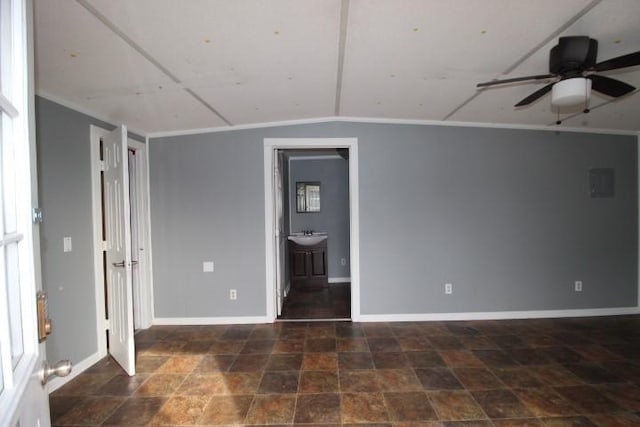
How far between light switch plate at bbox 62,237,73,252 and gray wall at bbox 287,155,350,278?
12.1ft

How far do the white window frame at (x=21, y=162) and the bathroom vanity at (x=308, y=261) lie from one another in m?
4.55

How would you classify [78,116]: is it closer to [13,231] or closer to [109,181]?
[109,181]

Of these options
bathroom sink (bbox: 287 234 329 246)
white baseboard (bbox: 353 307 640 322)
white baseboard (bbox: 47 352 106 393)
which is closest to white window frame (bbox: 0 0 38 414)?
white baseboard (bbox: 47 352 106 393)

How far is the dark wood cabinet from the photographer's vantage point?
17.5 ft

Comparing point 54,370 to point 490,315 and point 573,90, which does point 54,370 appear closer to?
point 573,90

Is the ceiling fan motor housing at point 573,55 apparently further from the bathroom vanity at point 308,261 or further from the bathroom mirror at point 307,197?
the bathroom mirror at point 307,197

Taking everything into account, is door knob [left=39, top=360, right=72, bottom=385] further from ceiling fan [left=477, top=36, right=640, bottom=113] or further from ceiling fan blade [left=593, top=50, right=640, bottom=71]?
ceiling fan blade [left=593, top=50, right=640, bottom=71]

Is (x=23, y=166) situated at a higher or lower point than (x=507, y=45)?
lower

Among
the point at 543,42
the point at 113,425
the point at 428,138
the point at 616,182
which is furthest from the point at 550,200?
the point at 113,425

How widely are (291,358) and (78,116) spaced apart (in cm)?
290

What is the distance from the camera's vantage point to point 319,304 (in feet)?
14.7

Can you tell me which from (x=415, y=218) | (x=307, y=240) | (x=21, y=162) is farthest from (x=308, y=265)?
(x=21, y=162)

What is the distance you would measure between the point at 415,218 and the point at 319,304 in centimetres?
189

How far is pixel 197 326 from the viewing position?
144 inches
